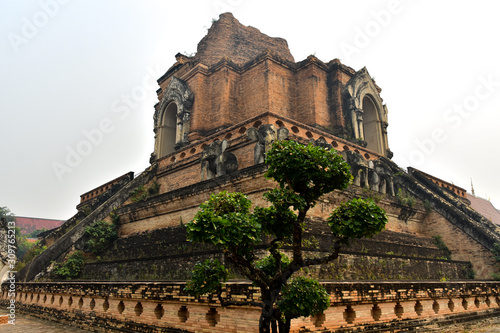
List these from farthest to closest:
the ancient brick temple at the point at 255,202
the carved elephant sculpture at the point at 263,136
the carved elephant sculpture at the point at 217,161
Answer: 1. the carved elephant sculpture at the point at 217,161
2. the carved elephant sculpture at the point at 263,136
3. the ancient brick temple at the point at 255,202

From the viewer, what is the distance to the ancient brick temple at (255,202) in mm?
5973

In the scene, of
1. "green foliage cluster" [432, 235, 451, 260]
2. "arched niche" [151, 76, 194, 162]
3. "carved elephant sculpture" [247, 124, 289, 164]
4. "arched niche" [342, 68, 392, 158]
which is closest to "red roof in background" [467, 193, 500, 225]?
"arched niche" [342, 68, 392, 158]

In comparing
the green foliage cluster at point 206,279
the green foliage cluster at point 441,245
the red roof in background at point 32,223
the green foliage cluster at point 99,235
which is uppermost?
the red roof in background at point 32,223

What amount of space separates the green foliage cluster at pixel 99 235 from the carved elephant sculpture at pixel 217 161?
3.31m

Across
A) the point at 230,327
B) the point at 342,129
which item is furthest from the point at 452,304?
the point at 342,129

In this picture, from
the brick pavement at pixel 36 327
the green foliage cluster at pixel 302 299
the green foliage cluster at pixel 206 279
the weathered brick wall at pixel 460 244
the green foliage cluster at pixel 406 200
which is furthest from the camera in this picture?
the green foliage cluster at pixel 406 200

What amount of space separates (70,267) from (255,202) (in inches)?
222

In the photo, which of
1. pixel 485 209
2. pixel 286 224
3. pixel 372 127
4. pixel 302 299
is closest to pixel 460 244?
pixel 372 127

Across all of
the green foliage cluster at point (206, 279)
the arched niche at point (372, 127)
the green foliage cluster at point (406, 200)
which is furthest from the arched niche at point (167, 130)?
the green foliage cluster at point (206, 279)

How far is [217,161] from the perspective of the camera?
36.4ft

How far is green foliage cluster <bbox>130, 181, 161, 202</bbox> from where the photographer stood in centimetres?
1326

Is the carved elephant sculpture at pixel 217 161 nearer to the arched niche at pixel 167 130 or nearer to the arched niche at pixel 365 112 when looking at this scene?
the arched niche at pixel 365 112

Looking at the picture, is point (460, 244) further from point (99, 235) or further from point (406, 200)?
point (99, 235)

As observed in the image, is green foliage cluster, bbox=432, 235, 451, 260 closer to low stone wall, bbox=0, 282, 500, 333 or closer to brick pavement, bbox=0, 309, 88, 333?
low stone wall, bbox=0, 282, 500, 333
